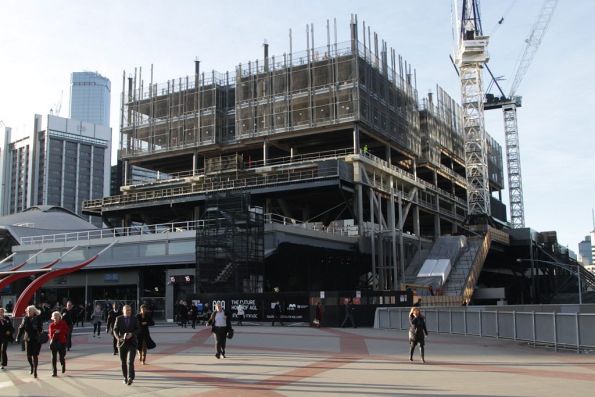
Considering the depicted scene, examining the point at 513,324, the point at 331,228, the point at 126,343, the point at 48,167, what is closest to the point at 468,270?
the point at 331,228

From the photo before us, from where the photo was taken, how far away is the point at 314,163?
6925 cm

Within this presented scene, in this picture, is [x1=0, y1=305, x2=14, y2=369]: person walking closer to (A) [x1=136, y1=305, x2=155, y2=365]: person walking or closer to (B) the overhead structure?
(A) [x1=136, y1=305, x2=155, y2=365]: person walking

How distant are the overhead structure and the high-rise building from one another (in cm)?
10786

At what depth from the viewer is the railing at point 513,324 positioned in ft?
64.2

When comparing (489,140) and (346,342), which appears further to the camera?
(489,140)

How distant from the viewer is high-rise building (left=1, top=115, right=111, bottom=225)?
17275 cm

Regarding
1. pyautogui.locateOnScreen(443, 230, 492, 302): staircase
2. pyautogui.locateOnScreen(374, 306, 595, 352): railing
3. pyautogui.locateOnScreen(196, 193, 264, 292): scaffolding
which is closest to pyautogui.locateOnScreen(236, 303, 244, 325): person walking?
pyautogui.locateOnScreen(196, 193, 264, 292): scaffolding

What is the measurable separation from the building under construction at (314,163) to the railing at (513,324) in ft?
74.7

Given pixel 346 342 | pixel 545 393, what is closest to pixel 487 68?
pixel 346 342

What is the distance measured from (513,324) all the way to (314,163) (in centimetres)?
4711

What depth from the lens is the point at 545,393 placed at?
11875mm

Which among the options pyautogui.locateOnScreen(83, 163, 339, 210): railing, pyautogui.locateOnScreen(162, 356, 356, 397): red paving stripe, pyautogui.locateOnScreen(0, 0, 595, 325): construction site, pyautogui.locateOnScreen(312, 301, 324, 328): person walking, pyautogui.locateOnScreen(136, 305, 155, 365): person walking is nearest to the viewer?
pyautogui.locateOnScreen(162, 356, 356, 397): red paving stripe

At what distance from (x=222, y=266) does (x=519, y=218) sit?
118548 millimetres

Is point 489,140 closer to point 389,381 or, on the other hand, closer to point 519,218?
point 519,218
